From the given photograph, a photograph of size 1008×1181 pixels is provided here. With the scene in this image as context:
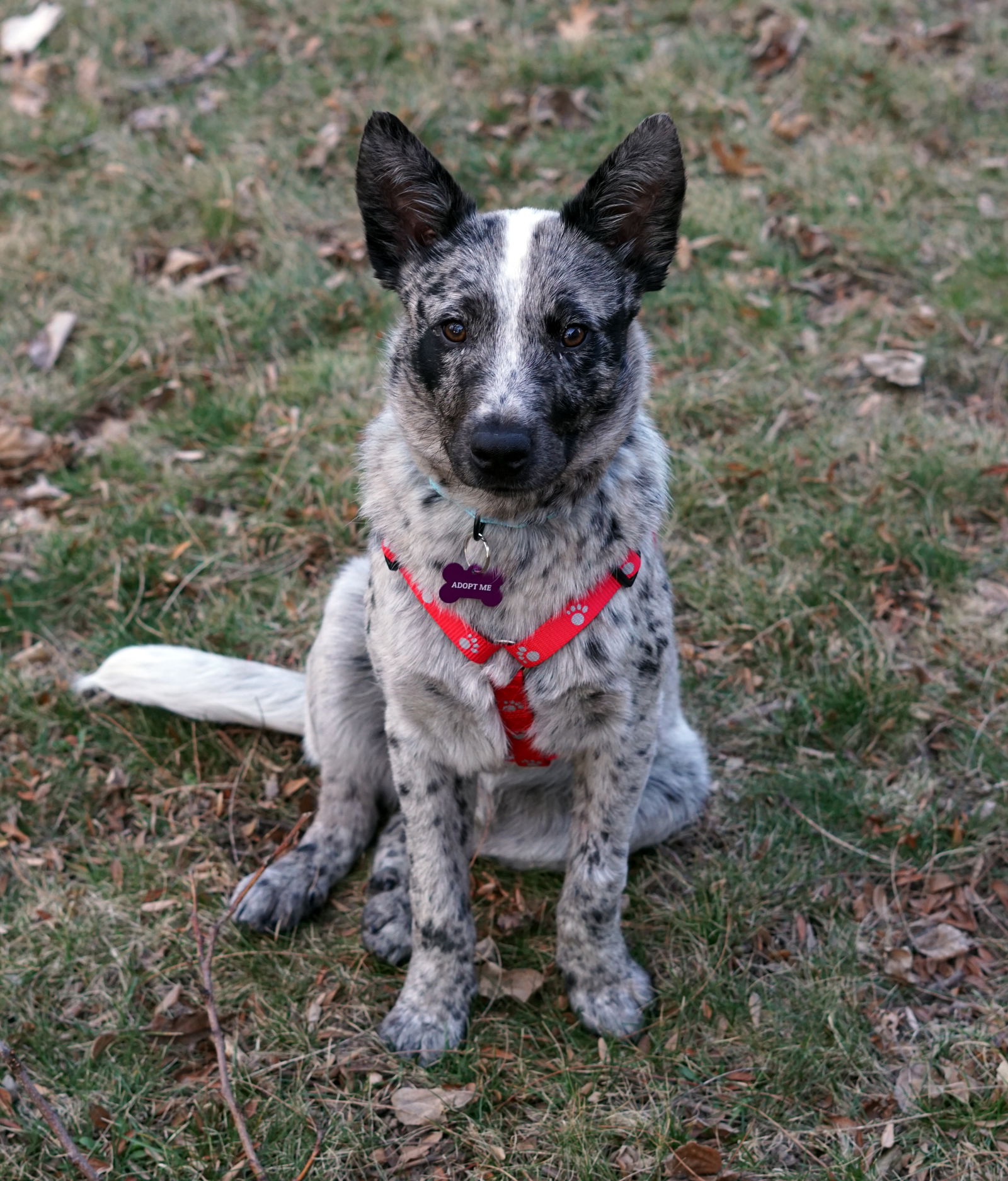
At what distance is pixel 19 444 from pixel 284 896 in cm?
261

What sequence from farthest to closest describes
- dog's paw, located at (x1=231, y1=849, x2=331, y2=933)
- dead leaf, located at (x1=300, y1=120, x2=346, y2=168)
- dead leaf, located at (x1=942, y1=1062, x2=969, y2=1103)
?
dead leaf, located at (x1=300, y1=120, x2=346, y2=168) < dog's paw, located at (x1=231, y1=849, x2=331, y2=933) < dead leaf, located at (x1=942, y1=1062, x2=969, y2=1103)

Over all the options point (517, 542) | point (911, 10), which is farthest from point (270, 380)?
point (911, 10)

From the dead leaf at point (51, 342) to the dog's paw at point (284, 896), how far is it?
3.00 m

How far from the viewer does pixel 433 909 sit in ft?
9.93

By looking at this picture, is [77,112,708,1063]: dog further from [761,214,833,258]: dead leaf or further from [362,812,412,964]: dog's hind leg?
[761,214,833,258]: dead leaf

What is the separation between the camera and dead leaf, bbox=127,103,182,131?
6348 millimetres

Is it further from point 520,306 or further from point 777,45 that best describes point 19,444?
point 777,45

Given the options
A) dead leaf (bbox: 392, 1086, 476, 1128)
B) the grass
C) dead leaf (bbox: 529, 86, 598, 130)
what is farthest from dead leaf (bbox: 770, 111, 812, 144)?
dead leaf (bbox: 392, 1086, 476, 1128)

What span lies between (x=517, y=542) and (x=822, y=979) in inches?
60.5

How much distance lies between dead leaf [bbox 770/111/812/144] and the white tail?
4.19 m

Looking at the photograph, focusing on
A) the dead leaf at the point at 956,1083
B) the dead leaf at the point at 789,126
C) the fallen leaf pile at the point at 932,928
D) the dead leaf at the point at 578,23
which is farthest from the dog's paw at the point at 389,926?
the dead leaf at the point at 578,23

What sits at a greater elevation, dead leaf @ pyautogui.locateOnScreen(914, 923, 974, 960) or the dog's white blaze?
the dog's white blaze

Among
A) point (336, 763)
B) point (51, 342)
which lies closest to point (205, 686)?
point (336, 763)

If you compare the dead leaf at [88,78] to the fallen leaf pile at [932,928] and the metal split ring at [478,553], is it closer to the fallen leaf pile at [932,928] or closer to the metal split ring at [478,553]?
the metal split ring at [478,553]
